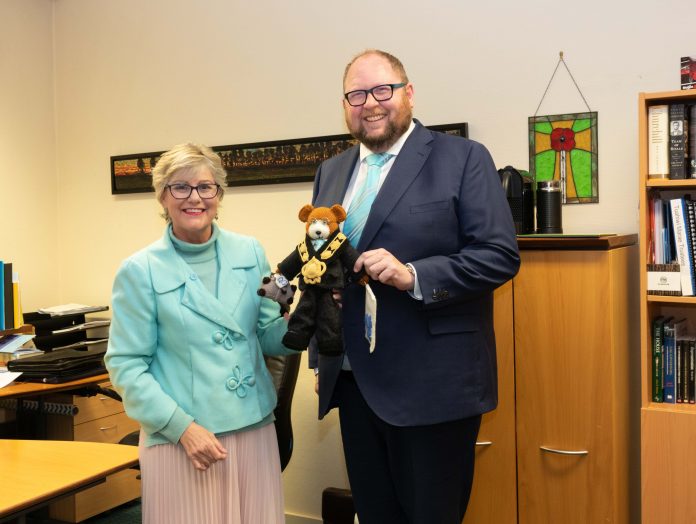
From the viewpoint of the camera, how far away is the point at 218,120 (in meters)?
3.45

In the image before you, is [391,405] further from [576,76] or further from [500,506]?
[576,76]

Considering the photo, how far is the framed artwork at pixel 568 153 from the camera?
8.55 feet

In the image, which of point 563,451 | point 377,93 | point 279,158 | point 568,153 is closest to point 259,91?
point 279,158

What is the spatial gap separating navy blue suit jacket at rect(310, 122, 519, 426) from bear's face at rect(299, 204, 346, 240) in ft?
0.25

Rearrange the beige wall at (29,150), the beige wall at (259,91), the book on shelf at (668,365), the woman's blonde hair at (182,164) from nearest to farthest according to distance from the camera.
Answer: the woman's blonde hair at (182,164) < the book on shelf at (668,365) < the beige wall at (259,91) < the beige wall at (29,150)

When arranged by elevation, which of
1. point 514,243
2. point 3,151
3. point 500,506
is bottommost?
point 500,506

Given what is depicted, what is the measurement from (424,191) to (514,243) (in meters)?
0.25

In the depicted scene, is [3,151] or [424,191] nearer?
[424,191]

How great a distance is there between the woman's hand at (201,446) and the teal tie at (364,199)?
0.60m

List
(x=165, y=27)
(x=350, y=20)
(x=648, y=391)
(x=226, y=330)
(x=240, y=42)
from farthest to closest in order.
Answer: (x=165, y=27)
(x=240, y=42)
(x=350, y=20)
(x=648, y=391)
(x=226, y=330)

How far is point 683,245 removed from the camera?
7.15 feet

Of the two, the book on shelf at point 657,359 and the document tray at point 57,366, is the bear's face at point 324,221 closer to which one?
the book on shelf at point 657,359

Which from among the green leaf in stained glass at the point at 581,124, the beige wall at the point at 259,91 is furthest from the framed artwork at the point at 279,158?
the green leaf in stained glass at the point at 581,124

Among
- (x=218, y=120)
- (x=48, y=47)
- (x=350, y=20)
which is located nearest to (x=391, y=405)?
(x=350, y=20)
